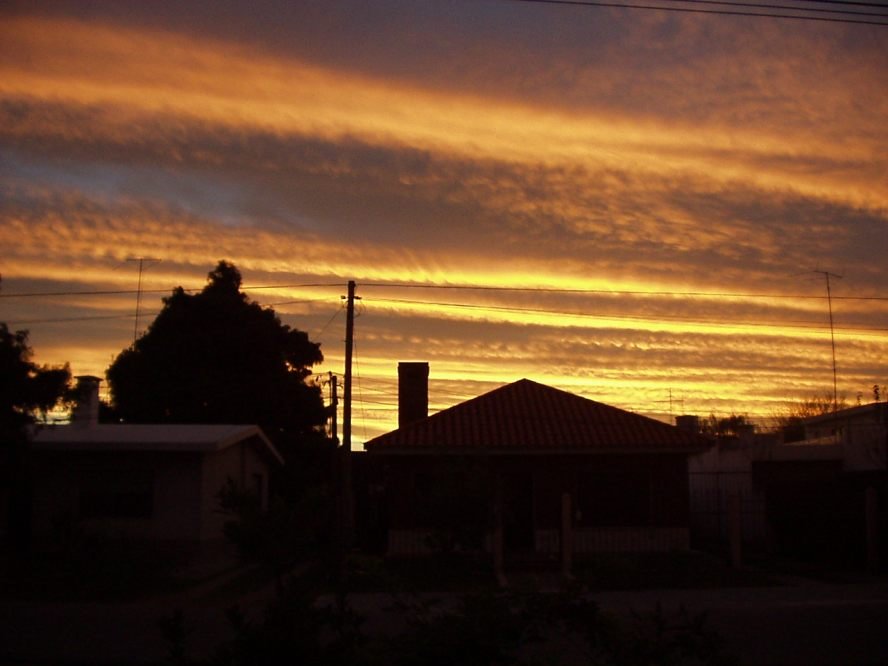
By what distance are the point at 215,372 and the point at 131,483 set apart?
14.1 m

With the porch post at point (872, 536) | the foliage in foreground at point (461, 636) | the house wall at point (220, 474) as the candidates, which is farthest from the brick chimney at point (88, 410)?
the foliage in foreground at point (461, 636)

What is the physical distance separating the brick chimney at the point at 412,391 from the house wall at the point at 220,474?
488cm

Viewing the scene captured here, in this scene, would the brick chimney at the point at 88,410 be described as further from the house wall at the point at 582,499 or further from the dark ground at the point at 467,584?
the house wall at the point at 582,499

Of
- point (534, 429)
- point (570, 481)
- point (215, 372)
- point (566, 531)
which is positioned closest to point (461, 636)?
point (566, 531)

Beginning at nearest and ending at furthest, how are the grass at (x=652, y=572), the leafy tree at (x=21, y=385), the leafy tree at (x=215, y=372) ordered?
1. the leafy tree at (x=21, y=385)
2. the grass at (x=652, y=572)
3. the leafy tree at (x=215, y=372)

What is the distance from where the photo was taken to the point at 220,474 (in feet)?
82.4

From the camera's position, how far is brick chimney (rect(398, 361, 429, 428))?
30.6 m

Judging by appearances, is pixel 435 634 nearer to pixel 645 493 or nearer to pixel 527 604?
pixel 527 604

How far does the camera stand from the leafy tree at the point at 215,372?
37312mm

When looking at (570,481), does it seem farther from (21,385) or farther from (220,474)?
(21,385)

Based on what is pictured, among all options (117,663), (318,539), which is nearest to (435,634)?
(318,539)

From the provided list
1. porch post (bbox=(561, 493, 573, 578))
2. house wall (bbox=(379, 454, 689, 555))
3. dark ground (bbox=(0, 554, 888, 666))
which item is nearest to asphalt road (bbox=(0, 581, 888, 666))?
dark ground (bbox=(0, 554, 888, 666))

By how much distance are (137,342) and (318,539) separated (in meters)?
33.7

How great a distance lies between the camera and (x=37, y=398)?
1892cm
